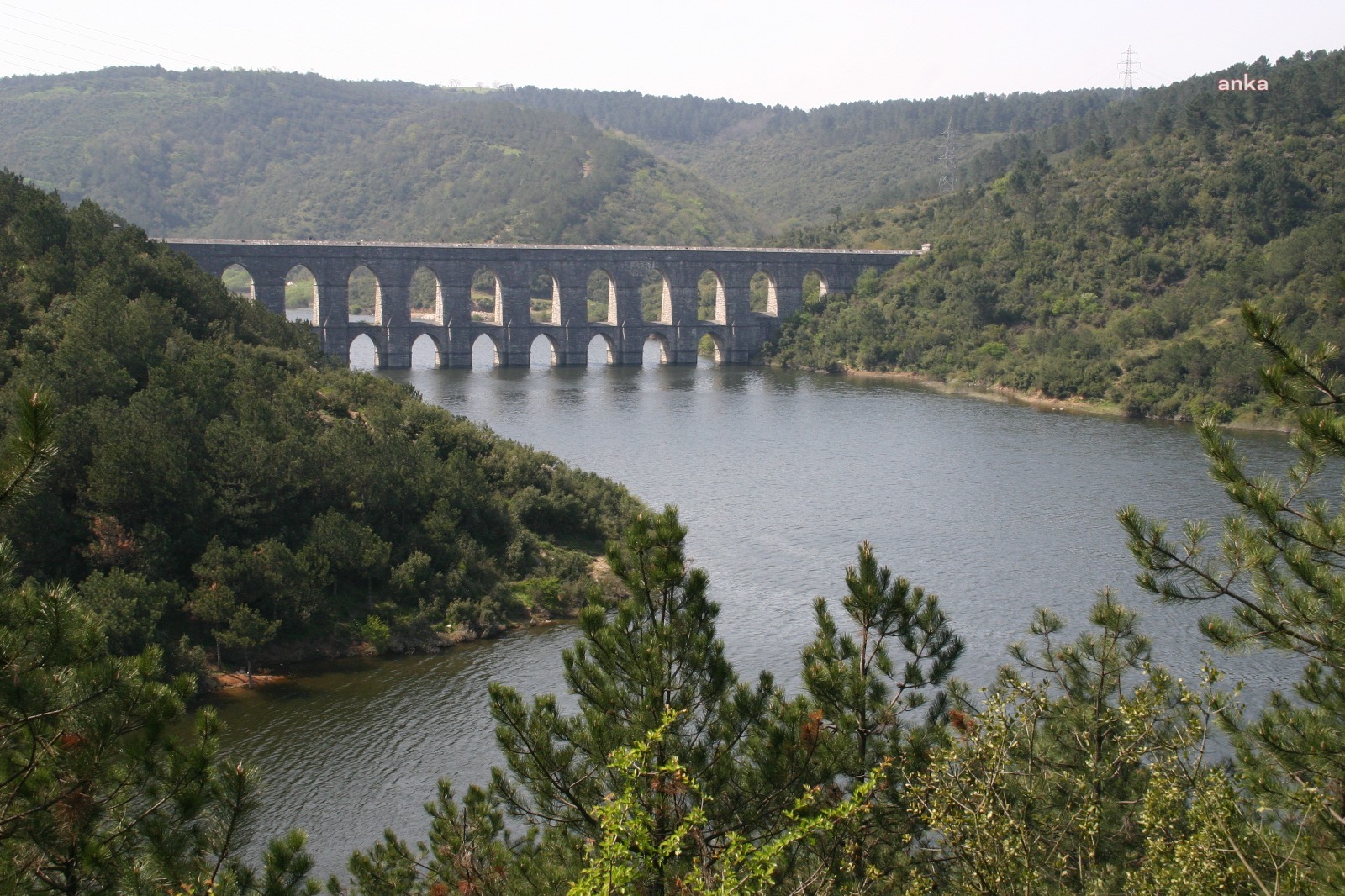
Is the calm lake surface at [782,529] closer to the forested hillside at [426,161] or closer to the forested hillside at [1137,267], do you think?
the forested hillside at [1137,267]

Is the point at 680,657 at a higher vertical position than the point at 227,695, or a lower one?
higher

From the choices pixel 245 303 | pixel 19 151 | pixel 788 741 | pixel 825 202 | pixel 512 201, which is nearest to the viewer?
pixel 788 741

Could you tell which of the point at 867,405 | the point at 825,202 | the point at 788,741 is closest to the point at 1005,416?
the point at 867,405

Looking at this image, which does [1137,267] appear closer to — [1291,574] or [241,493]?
[241,493]

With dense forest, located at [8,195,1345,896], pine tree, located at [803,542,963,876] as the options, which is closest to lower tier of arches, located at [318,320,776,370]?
dense forest, located at [8,195,1345,896]

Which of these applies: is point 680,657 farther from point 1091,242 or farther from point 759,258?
point 759,258

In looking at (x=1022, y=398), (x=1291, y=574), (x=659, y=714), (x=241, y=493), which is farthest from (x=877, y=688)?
(x=1022, y=398)

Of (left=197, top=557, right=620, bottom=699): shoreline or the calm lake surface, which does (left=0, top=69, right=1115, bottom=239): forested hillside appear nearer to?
the calm lake surface
